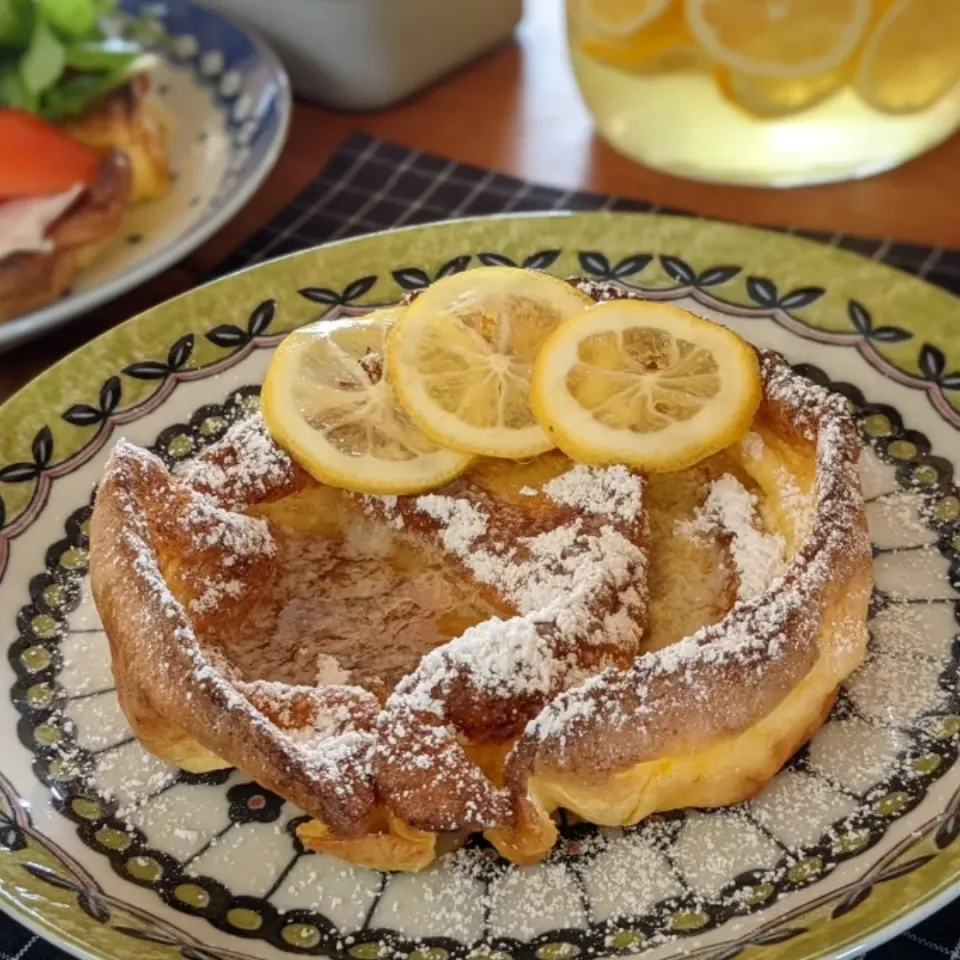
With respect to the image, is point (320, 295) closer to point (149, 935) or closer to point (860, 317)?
point (860, 317)

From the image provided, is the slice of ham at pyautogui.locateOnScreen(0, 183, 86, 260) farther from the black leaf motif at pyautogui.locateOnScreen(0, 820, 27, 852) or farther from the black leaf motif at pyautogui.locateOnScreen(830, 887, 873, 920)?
the black leaf motif at pyautogui.locateOnScreen(830, 887, 873, 920)

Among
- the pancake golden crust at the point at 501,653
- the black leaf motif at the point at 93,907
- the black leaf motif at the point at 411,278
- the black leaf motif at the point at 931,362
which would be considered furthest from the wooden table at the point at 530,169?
the black leaf motif at the point at 93,907

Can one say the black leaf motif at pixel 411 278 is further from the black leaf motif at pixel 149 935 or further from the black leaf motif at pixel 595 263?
the black leaf motif at pixel 149 935

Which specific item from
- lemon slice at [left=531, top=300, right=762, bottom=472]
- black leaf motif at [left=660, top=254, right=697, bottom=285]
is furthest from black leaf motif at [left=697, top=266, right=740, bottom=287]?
lemon slice at [left=531, top=300, right=762, bottom=472]

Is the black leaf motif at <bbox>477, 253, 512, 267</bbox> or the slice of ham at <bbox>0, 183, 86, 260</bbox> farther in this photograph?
the slice of ham at <bbox>0, 183, 86, 260</bbox>

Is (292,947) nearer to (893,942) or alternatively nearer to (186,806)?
(186,806)

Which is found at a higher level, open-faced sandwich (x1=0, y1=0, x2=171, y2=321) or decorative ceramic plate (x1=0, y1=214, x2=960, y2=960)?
open-faced sandwich (x1=0, y1=0, x2=171, y2=321)
